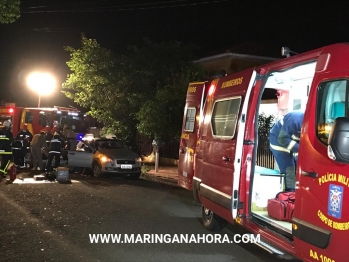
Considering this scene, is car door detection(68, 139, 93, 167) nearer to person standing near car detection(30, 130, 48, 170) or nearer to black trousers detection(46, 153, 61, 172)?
black trousers detection(46, 153, 61, 172)

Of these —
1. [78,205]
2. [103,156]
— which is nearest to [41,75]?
[103,156]

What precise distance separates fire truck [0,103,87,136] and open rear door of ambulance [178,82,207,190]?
1277 cm

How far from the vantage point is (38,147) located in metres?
15.5

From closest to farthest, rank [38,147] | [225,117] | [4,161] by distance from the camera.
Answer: [225,117] → [4,161] → [38,147]

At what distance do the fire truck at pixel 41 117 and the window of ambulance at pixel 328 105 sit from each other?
17.4m

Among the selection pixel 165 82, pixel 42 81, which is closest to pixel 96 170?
pixel 165 82

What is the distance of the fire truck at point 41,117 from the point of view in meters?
20.8

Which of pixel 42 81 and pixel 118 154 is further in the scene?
pixel 42 81

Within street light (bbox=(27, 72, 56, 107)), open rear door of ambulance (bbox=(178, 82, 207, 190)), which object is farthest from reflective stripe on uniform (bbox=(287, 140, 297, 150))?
street light (bbox=(27, 72, 56, 107))

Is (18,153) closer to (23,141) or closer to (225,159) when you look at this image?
(23,141)

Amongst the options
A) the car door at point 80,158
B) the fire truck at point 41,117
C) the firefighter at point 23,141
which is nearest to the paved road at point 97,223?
the car door at point 80,158

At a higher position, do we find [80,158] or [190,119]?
[190,119]

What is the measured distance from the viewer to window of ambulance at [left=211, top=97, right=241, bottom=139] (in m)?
5.99

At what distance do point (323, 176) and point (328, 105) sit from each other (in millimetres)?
749
